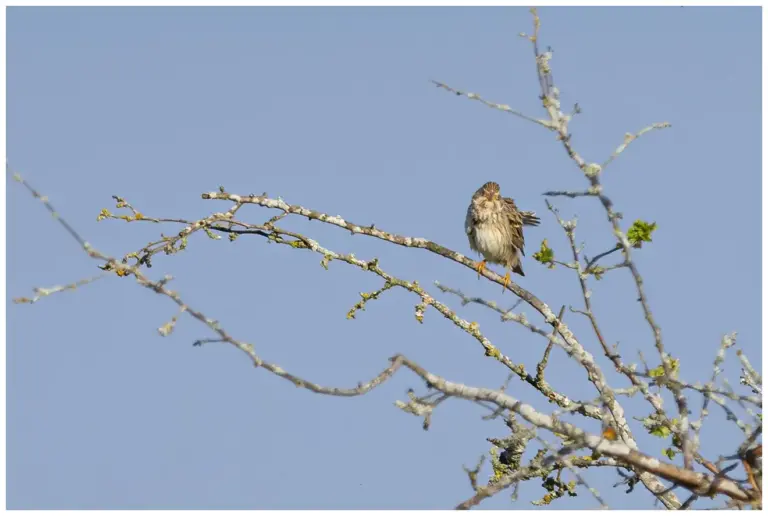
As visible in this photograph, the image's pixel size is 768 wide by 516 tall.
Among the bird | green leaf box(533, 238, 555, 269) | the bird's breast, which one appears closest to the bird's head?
the bird

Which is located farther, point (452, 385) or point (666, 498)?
point (666, 498)

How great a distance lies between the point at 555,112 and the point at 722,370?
6.11ft

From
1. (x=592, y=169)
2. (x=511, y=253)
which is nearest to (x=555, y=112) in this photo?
(x=592, y=169)

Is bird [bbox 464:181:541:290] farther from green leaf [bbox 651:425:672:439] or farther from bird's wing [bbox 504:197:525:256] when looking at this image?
green leaf [bbox 651:425:672:439]

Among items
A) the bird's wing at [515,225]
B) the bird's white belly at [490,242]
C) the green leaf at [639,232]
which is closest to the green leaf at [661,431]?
the green leaf at [639,232]

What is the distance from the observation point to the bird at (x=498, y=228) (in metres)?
12.2

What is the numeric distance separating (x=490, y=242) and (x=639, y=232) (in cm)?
604

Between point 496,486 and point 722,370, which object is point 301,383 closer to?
point 496,486

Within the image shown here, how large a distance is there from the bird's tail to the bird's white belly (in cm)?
40

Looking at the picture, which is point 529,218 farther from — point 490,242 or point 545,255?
point 545,255

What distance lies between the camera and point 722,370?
5973 millimetres

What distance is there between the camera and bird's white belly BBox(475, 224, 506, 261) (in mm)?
12125

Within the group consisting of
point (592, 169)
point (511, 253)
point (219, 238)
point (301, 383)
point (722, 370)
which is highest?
point (511, 253)

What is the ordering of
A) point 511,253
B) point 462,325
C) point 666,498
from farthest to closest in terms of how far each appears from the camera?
point 511,253
point 462,325
point 666,498
